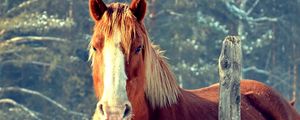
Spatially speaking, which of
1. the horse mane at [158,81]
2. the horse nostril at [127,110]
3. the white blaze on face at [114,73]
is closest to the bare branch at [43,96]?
the horse mane at [158,81]

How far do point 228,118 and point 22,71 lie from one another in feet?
84.6

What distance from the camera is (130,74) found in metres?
6.47

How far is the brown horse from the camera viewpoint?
6262 millimetres

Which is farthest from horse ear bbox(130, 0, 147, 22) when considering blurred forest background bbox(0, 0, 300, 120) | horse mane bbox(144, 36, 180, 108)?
→ blurred forest background bbox(0, 0, 300, 120)

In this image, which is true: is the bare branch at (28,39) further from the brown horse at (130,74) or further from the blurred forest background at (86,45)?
the brown horse at (130,74)

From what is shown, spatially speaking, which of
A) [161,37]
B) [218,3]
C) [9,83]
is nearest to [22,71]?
[9,83]

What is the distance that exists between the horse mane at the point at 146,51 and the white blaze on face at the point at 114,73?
5cm

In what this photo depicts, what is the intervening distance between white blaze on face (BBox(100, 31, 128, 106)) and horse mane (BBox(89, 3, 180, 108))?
5cm

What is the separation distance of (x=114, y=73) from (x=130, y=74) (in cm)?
19

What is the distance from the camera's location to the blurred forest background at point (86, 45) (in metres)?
29.6

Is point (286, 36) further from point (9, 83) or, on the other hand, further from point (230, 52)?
point (230, 52)

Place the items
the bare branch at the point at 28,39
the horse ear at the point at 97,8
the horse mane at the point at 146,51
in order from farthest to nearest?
the bare branch at the point at 28,39
the horse ear at the point at 97,8
the horse mane at the point at 146,51

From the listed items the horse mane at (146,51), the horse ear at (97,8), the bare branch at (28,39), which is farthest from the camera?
the bare branch at (28,39)

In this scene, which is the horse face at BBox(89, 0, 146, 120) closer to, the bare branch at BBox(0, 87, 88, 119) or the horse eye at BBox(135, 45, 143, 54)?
the horse eye at BBox(135, 45, 143, 54)
